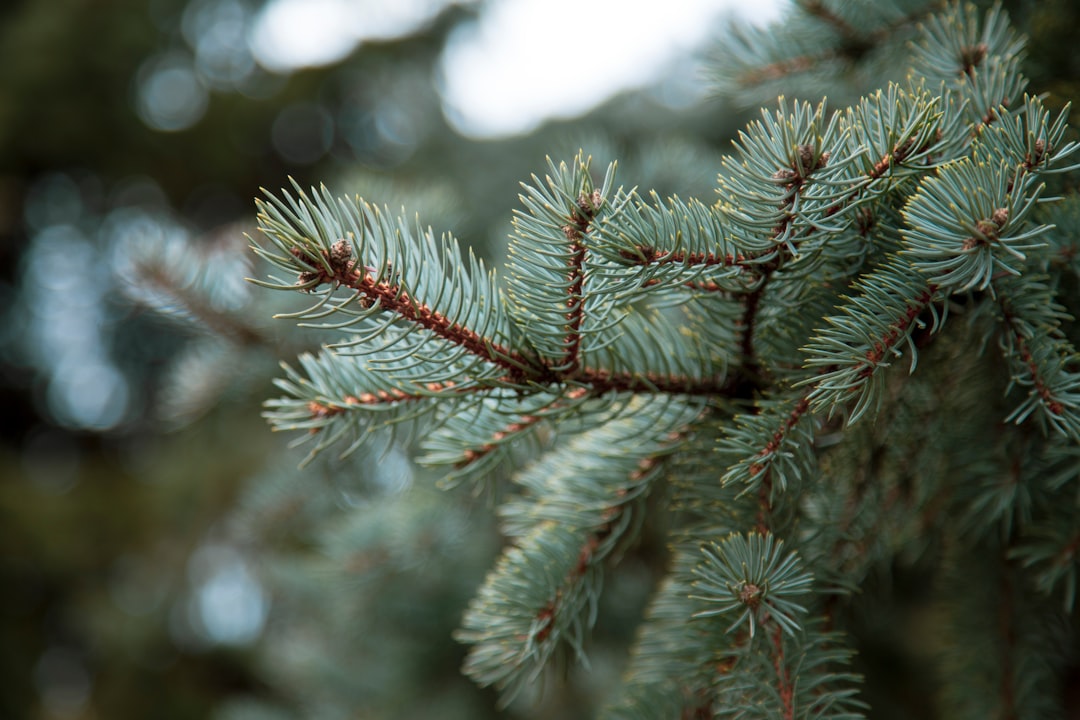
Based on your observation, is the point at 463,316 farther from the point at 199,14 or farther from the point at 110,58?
the point at 199,14

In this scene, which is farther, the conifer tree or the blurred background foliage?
the blurred background foliage

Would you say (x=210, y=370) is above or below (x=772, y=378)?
below

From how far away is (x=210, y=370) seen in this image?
3.20ft

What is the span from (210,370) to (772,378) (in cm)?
76

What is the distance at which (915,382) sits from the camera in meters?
0.49

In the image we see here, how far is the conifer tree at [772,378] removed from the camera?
377mm

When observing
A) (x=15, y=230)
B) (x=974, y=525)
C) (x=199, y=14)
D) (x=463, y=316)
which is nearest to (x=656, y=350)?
(x=463, y=316)

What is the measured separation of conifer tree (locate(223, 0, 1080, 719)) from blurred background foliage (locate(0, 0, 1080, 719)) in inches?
4.9

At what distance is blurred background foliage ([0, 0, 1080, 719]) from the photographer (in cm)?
92

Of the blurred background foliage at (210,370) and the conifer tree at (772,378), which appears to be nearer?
the conifer tree at (772,378)

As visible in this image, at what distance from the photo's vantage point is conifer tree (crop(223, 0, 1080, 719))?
1.24 ft

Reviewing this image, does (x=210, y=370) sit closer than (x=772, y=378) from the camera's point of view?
No

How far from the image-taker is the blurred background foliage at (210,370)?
92cm

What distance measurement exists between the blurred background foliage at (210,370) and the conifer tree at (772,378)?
12 cm
